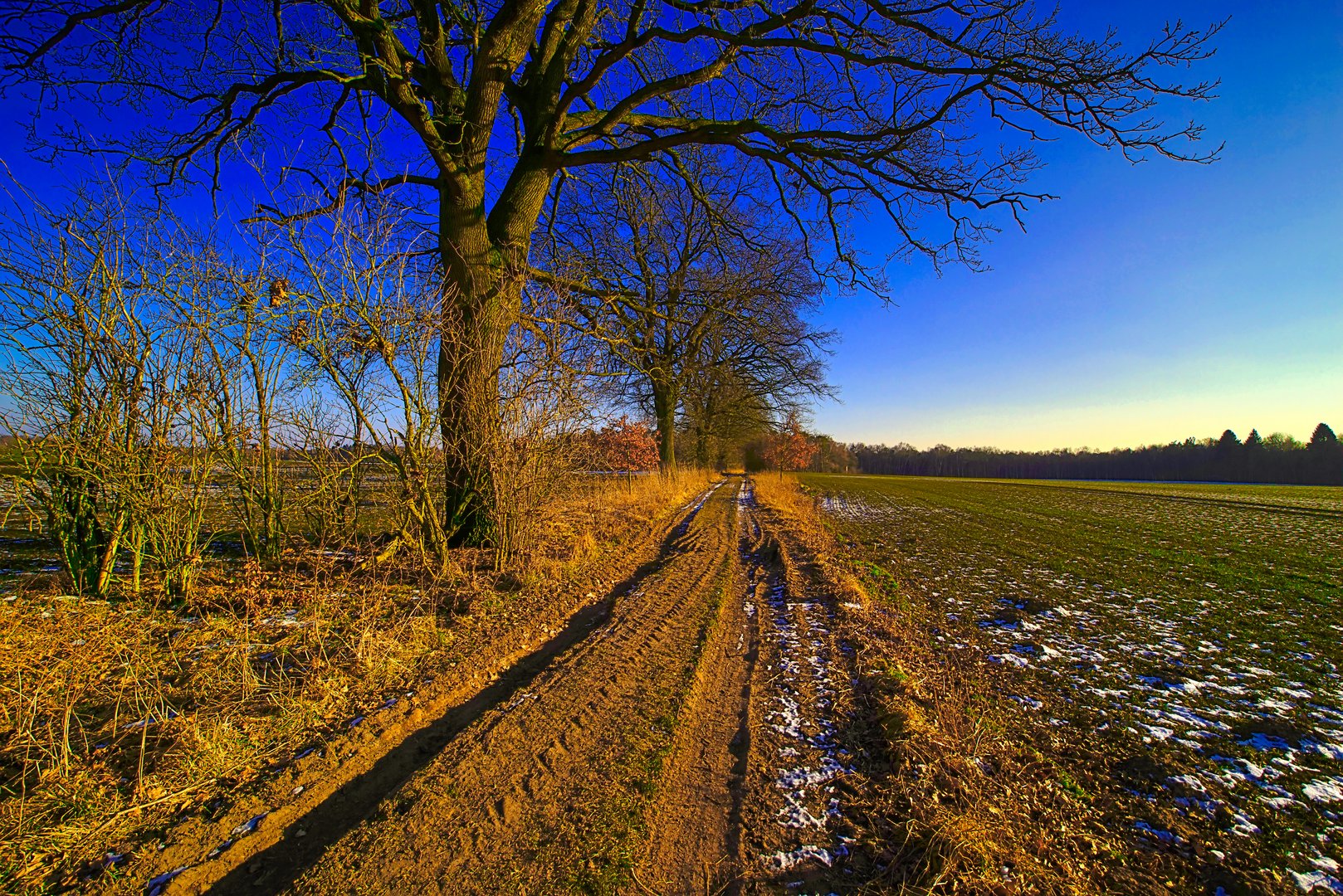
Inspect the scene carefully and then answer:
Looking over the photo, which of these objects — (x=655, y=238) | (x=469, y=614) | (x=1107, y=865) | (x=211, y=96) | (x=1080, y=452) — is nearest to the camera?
(x=1107, y=865)

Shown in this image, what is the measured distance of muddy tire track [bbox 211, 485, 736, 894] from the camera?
2141mm

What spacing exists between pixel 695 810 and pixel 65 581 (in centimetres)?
619

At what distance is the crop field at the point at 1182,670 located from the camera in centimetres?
271

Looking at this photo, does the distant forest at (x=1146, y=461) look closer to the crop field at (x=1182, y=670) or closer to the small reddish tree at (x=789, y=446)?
the small reddish tree at (x=789, y=446)

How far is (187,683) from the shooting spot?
11.2 feet

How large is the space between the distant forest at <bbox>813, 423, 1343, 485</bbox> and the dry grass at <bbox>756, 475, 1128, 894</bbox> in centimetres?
6989

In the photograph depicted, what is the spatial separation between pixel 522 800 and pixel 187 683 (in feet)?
8.69

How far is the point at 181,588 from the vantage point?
483 cm

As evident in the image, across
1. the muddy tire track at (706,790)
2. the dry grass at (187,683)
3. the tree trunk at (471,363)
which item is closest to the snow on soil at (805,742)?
the muddy tire track at (706,790)

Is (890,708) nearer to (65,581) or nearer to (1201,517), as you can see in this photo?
(65,581)

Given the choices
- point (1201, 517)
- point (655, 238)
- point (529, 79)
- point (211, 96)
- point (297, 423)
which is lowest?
point (1201, 517)

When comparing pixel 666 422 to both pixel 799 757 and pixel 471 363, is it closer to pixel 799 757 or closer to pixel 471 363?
pixel 471 363

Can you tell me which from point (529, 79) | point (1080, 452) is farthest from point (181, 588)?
point (1080, 452)

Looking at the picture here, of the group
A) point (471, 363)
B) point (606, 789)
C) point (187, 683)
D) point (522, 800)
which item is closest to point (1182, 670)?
point (606, 789)
